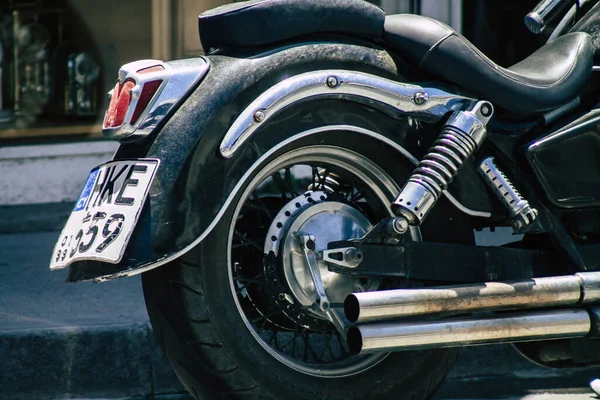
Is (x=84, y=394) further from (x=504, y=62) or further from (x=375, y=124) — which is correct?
(x=504, y=62)

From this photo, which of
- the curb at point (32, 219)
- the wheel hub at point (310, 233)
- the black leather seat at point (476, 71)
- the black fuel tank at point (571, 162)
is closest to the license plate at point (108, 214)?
the wheel hub at point (310, 233)

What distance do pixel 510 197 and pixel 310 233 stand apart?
1.96 feet

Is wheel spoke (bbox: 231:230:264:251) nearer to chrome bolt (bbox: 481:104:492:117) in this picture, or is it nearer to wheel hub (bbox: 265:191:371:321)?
wheel hub (bbox: 265:191:371:321)

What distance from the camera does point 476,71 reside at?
320 centimetres

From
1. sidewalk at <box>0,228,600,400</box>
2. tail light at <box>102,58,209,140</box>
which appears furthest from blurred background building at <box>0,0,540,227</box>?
tail light at <box>102,58,209,140</box>

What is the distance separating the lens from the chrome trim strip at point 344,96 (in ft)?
9.61

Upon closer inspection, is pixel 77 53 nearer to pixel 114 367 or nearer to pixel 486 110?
pixel 114 367

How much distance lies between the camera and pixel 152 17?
7.87 metres

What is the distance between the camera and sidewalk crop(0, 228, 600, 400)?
4027 millimetres

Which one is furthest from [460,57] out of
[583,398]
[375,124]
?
[583,398]

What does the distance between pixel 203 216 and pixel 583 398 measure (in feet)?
5.67

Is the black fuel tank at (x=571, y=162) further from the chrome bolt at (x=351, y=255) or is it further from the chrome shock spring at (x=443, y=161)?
the chrome bolt at (x=351, y=255)

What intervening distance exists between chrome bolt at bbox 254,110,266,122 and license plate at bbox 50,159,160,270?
0.95 ft

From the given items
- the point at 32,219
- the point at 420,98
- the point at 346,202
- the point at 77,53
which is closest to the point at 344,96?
the point at 420,98
